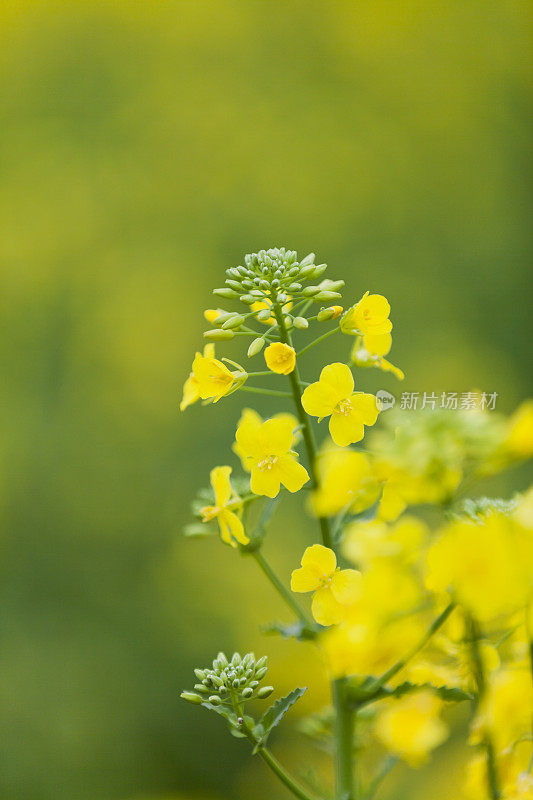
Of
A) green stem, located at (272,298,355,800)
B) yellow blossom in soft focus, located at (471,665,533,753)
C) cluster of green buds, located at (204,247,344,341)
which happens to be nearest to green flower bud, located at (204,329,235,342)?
cluster of green buds, located at (204,247,344,341)

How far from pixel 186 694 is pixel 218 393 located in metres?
0.33

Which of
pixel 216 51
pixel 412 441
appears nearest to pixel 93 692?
pixel 412 441

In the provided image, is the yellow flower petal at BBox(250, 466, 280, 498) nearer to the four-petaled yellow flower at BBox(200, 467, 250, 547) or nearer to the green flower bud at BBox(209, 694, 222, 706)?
the four-petaled yellow flower at BBox(200, 467, 250, 547)

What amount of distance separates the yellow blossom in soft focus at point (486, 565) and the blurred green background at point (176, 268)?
1.52 meters

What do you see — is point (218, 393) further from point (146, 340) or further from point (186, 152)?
point (186, 152)

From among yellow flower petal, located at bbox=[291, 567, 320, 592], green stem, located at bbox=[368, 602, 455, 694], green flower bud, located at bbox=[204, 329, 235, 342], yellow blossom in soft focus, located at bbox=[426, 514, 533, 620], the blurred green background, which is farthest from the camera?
the blurred green background

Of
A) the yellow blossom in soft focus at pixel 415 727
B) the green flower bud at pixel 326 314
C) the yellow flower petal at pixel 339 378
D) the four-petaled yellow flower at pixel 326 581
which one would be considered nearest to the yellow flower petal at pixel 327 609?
the four-petaled yellow flower at pixel 326 581

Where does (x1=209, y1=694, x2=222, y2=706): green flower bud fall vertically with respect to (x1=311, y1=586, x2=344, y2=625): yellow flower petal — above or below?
below

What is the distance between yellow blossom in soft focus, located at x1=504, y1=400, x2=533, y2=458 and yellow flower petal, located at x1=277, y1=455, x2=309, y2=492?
28 centimetres

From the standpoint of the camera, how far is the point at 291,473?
0.81 metres

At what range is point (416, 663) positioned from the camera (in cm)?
80

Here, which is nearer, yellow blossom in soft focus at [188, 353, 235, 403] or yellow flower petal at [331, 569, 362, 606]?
yellow flower petal at [331, 569, 362, 606]

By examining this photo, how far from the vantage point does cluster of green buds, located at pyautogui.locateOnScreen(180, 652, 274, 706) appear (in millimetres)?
765

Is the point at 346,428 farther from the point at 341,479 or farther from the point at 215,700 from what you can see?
the point at 215,700
